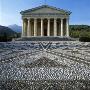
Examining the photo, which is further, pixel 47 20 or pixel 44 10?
pixel 47 20

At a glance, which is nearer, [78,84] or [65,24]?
[78,84]

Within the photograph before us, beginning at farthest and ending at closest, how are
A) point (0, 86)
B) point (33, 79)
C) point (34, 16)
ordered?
point (34, 16), point (33, 79), point (0, 86)

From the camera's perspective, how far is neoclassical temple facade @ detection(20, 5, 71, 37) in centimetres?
5084

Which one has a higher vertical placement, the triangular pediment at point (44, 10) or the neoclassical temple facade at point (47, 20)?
the triangular pediment at point (44, 10)

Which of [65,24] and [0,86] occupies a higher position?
[65,24]

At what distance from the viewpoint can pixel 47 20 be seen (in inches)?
2106

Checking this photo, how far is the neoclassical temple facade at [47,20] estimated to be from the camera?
50844 millimetres

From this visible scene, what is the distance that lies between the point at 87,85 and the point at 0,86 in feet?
8.14

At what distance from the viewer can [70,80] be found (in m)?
6.56

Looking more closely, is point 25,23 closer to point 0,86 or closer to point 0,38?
point 0,38

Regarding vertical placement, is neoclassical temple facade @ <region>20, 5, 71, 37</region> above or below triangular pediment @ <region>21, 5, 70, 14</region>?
below

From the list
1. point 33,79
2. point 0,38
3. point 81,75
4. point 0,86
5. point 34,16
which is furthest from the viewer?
point 34,16

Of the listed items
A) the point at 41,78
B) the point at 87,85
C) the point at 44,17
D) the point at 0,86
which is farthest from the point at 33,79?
the point at 44,17

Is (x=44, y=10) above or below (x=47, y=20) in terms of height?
above
